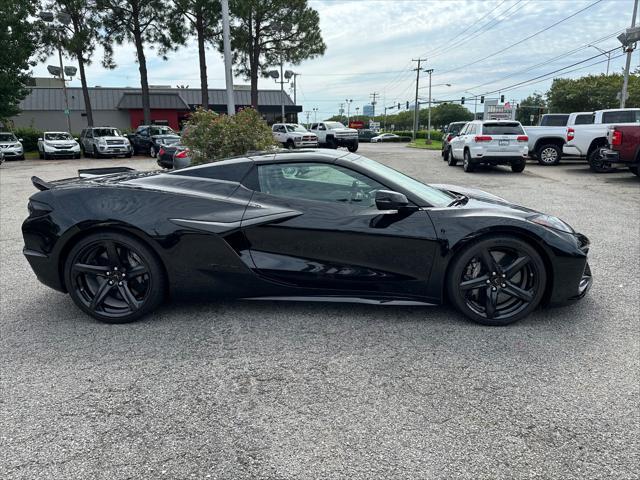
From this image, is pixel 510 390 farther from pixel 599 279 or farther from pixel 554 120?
pixel 554 120

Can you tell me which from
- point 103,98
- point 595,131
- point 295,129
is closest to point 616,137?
point 595,131

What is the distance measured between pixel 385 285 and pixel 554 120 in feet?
59.4

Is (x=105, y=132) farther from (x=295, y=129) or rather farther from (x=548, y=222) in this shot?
(x=548, y=222)

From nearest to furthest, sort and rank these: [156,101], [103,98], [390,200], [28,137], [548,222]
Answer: [390,200], [548,222], [28,137], [156,101], [103,98]


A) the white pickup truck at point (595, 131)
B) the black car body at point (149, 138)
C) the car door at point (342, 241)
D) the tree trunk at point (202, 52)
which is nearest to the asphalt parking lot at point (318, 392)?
the car door at point (342, 241)

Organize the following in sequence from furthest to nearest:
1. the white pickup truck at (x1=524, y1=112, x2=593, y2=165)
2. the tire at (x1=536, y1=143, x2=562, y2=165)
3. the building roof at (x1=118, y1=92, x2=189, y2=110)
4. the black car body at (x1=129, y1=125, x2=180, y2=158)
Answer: the building roof at (x1=118, y1=92, x2=189, y2=110), the black car body at (x1=129, y1=125, x2=180, y2=158), the tire at (x1=536, y1=143, x2=562, y2=165), the white pickup truck at (x1=524, y1=112, x2=593, y2=165)

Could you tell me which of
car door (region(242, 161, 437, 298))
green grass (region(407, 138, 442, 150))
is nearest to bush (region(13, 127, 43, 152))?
green grass (region(407, 138, 442, 150))

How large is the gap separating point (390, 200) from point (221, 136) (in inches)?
257

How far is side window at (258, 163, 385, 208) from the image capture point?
144 inches

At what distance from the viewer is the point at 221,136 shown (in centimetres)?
924

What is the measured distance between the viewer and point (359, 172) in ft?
12.1

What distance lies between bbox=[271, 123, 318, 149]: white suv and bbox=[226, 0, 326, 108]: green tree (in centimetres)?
623

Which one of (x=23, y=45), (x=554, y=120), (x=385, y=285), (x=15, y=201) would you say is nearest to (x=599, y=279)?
(x=385, y=285)

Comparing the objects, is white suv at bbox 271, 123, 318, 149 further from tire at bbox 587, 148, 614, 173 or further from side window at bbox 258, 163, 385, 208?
side window at bbox 258, 163, 385, 208
